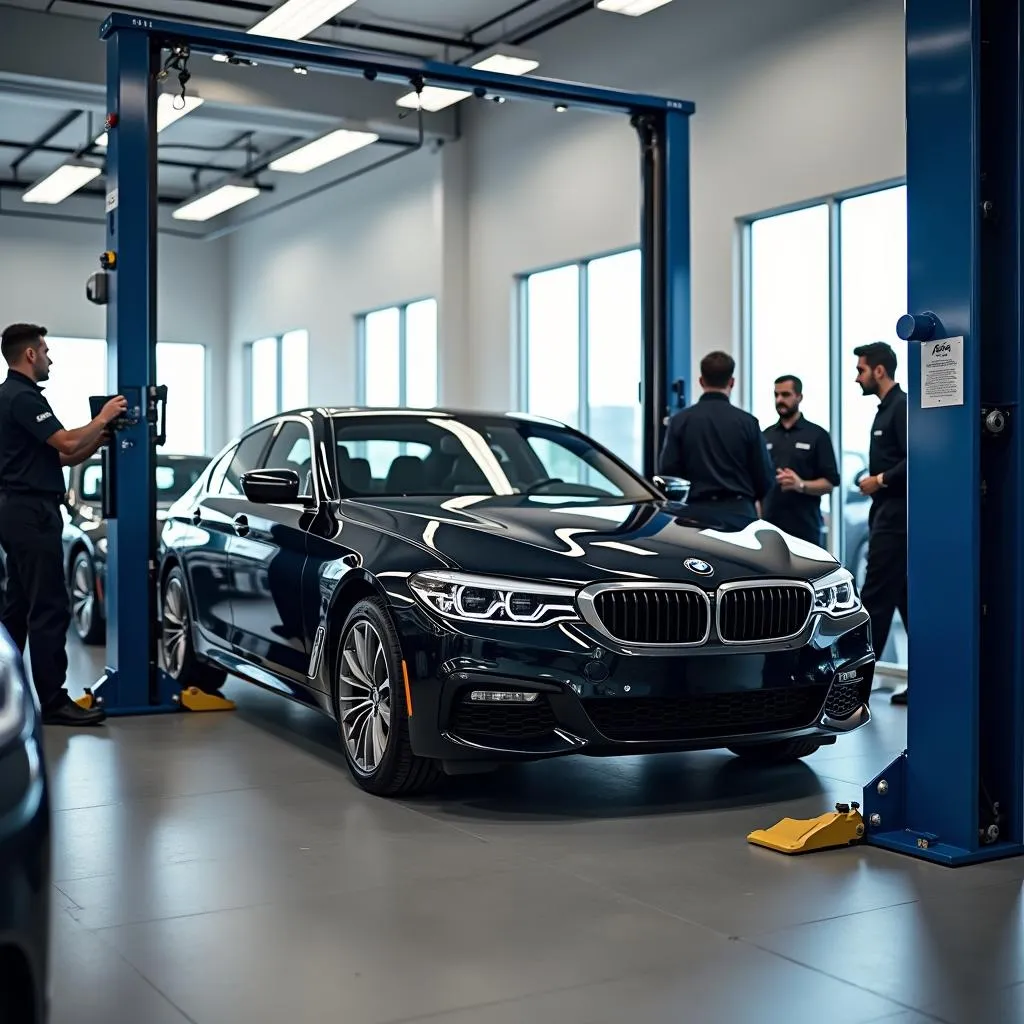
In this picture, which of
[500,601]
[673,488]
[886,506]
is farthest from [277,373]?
[500,601]

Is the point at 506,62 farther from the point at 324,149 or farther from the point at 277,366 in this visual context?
the point at 277,366

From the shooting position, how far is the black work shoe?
6.58 meters

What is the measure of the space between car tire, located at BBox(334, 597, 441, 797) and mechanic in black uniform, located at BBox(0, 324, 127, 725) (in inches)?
75.3

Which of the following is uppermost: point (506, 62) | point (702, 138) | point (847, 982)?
point (506, 62)

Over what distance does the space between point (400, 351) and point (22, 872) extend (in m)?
15.2

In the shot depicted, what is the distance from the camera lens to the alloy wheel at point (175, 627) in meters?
7.23

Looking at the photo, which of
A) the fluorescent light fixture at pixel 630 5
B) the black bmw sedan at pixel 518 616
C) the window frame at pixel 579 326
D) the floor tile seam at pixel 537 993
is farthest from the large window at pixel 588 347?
the floor tile seam at pixel 537 993

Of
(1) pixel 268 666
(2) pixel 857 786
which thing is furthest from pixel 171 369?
(2) pixel 857 786

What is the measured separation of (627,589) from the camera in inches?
181

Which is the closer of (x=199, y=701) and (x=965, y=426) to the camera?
(x=965, y=426)

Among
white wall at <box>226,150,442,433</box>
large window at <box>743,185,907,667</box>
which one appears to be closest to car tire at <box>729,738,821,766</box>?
large window at <box>743,185,907,667</box>

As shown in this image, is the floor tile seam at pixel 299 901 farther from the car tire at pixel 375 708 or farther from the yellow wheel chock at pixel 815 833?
the yellow wheel chock at pixel 815 833

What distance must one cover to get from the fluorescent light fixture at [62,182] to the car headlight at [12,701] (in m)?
14.7

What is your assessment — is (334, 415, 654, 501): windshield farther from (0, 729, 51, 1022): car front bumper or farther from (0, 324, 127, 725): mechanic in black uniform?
(0, 729, 51, 1022): car front bumper
